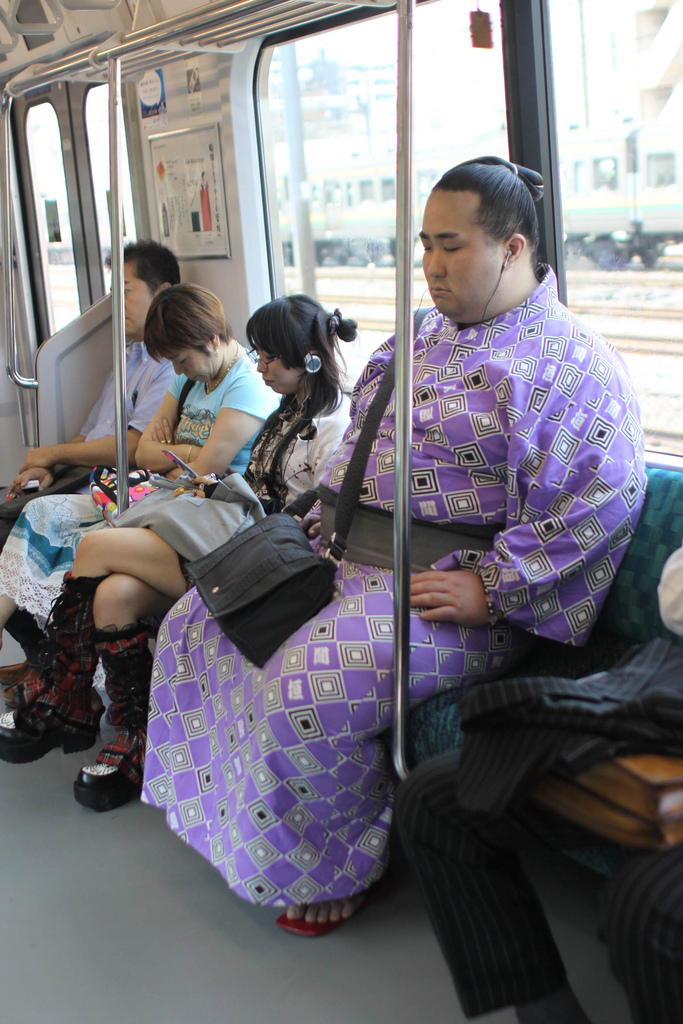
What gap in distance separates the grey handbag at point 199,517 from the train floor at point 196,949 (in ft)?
2.55

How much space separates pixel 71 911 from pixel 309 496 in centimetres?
123

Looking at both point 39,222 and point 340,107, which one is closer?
point 340,107

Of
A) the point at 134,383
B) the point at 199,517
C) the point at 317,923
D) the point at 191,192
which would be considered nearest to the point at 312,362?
the point at 199,517

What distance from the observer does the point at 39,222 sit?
5512mm

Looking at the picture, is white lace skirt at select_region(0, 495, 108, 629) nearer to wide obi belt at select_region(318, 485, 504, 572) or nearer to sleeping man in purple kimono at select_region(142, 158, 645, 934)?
sleeping man in purple kimono at select_region(142, 158, 645, 934)

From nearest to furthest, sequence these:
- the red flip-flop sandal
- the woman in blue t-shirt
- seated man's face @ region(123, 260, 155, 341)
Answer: the red flip-flop sandal, the woman in blue t-shirt, seated man's face @ region(123, 260, 155, 341)

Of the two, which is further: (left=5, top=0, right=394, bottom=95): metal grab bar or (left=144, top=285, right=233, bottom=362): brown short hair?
(left=144, top=285, right=233, bottom=362): brown short hair

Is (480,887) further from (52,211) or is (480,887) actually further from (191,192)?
(52,211)

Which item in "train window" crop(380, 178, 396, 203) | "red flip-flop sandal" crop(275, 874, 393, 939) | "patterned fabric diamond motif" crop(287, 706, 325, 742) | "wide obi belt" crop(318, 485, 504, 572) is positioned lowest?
"red flip-flop sandal" crop(275, 874, 393, 939)

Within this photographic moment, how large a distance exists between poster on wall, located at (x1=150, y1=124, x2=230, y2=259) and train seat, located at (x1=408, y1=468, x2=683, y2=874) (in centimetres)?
250

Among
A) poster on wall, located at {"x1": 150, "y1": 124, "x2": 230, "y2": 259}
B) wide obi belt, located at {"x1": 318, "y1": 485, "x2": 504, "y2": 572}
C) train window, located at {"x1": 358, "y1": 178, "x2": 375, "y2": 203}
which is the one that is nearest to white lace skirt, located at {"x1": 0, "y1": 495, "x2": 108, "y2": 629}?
wide obi belt, located at {"x1": 318, "y1": 485, "x2": 504, "y2": 572}

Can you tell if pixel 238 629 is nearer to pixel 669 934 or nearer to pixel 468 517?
pixel 468 517

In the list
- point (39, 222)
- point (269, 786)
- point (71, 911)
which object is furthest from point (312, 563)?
point (39, 222)

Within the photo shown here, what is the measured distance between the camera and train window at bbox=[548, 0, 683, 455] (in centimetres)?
242
